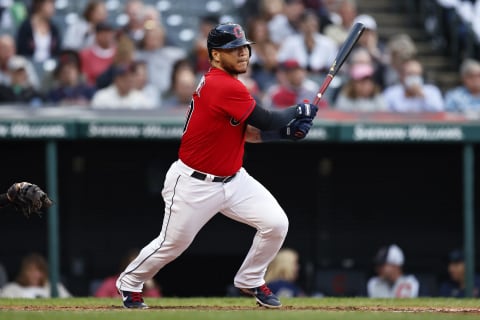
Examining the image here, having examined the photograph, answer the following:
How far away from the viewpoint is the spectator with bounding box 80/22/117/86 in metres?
12.4

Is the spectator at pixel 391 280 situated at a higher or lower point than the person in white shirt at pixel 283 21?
lower

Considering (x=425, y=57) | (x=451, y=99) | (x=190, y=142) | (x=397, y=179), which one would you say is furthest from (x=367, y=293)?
(x=190, y=142)

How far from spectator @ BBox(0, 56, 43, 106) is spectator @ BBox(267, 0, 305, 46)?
2835 mm

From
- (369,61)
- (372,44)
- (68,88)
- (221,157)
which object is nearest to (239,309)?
(221,157)

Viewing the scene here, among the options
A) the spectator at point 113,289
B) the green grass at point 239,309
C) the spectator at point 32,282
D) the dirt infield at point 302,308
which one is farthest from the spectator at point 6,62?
the dirt infield at point 302,308

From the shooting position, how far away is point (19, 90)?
11.9 meters

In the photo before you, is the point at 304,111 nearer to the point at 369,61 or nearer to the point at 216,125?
the point at 216,125

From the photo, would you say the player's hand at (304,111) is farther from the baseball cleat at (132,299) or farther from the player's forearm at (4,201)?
the player's forearm at (4,201)

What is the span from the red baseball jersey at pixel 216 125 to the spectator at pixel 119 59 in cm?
491

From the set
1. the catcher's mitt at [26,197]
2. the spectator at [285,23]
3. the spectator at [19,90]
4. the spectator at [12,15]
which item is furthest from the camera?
the spectator at [285,23]

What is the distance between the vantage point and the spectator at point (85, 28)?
42.0ft

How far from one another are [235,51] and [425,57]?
7660mm

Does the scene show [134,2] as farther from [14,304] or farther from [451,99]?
[14,304]

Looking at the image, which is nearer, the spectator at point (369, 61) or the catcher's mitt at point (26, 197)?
the catcher's mitt at point (26, 197)
